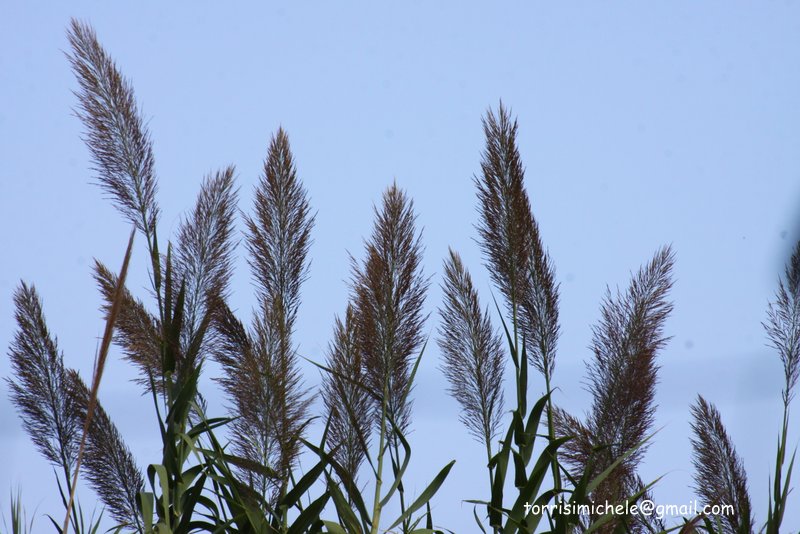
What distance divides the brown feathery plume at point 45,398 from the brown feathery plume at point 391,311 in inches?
35.9

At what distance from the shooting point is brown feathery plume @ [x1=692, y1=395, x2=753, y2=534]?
250 cm

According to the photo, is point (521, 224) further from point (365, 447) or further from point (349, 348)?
point (365, 447)

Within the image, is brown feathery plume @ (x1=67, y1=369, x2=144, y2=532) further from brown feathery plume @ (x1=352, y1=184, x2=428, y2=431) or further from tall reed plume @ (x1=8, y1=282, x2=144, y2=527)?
brown feathery plume @ (x1=352, y1=184, x2=428, y2=431)

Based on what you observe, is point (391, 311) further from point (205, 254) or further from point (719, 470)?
point (719, 470)

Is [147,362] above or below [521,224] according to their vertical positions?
below

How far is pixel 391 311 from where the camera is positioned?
2.09 metres

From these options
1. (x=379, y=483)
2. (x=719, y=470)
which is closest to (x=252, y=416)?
(x=379, y=483)

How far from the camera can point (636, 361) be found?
2.22 m

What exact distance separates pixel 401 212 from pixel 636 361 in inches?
27.3

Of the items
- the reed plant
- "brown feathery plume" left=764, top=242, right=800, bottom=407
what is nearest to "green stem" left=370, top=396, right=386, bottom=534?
the reed plant

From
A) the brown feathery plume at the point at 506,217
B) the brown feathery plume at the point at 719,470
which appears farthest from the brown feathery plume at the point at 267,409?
the brown feathery plume at the point at 719,470

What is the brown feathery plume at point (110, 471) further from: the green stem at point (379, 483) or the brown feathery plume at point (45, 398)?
the green stem at point (379, 483)

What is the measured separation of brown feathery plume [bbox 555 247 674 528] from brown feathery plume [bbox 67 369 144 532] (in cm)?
111

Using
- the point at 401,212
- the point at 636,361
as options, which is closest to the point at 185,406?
the point at 401,212
